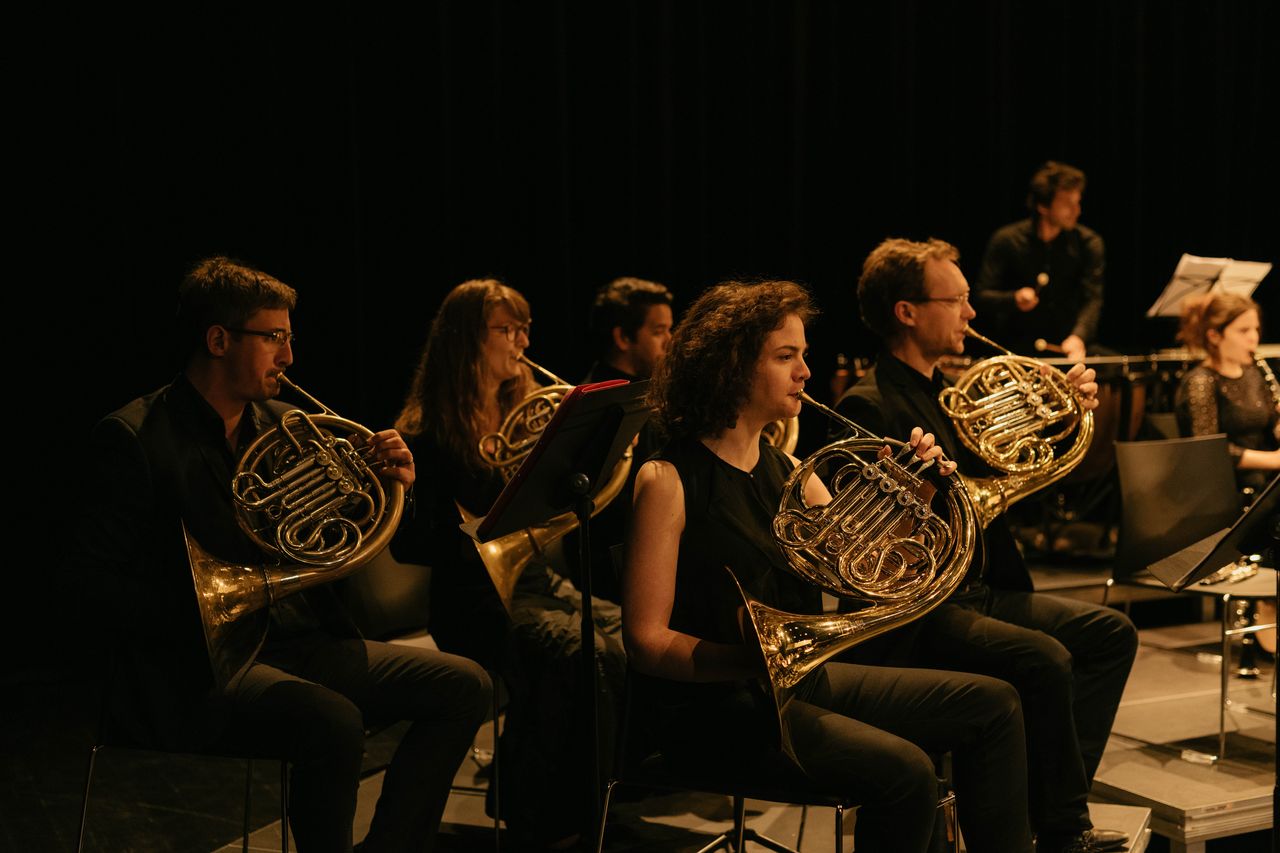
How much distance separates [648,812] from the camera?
3.76 meters

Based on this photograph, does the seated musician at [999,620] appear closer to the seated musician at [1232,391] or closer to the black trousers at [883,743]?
the black trousers at [883,743]

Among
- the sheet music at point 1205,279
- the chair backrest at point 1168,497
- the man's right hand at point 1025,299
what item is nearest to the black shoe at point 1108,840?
the chair backrest at point 1168,497

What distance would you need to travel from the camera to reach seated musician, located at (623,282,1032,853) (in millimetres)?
2498

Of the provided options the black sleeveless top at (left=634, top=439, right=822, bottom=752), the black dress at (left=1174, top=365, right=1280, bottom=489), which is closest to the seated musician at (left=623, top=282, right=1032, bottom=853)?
the black sleeveless top at (left=634, top=439, right=822, bottom=752)

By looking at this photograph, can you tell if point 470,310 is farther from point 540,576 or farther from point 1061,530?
point 1061,530

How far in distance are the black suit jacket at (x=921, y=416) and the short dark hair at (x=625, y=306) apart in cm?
104

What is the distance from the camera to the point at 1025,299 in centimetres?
660

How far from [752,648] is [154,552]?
1366mm

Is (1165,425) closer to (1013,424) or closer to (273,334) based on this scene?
(1013,424)

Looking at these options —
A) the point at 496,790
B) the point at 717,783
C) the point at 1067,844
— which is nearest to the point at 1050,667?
the point at 1067,844

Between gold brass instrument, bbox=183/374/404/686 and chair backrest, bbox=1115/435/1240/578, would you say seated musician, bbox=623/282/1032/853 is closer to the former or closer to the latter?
gold brass instrument, bbox=183/374/404/686

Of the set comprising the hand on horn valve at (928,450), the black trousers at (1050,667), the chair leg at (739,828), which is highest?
the hand on horn valve at (928,450)

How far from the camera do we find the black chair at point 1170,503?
161 inches

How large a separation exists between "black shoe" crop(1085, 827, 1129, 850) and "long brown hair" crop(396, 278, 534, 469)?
1.91 meters
